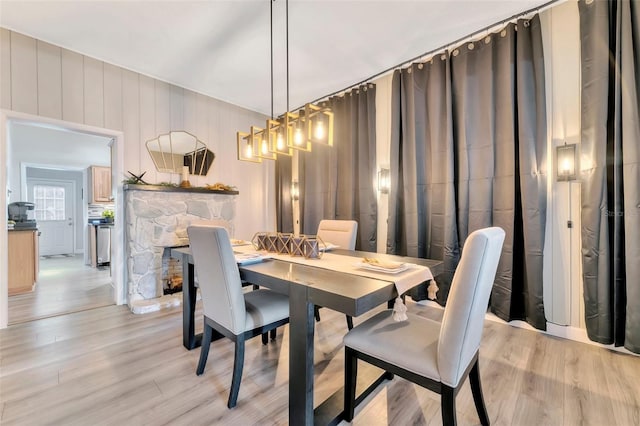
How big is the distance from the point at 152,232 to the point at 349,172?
2589mm

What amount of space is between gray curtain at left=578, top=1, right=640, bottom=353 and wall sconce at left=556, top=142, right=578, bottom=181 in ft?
0.25

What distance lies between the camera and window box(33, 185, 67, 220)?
707 centimetres

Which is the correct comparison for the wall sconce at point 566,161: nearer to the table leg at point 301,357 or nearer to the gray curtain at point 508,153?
the gray curtain at point 508,153

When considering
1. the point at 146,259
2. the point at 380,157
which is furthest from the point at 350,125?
the point at 146,259

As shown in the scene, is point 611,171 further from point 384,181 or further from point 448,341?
point 448,341

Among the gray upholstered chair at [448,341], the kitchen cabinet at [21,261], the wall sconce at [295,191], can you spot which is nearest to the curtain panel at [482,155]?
the gray upholstered chair at [448,341]

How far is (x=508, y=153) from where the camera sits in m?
2.44

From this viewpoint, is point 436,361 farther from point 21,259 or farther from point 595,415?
point 21,259

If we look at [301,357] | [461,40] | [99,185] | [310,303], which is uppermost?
[461,40]

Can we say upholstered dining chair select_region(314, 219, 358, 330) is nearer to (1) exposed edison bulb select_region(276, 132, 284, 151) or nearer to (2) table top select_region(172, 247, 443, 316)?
(2) table top select_region(172, 247, 443, 316)

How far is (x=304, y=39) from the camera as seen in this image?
2.67m

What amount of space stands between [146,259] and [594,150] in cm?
441

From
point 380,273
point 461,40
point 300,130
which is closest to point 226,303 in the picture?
point 380,273

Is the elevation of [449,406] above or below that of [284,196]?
below
